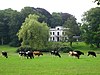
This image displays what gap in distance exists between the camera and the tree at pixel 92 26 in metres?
89.0

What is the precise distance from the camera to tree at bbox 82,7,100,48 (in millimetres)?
89000

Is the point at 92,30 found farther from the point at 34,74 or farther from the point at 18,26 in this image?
the point at 34,74

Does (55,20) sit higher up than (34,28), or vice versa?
(55,20)

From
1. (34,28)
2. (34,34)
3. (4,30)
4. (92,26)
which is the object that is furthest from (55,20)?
(34,34)

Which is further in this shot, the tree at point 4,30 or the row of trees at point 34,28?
the tree at point 4,30

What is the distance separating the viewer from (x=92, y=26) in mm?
95938

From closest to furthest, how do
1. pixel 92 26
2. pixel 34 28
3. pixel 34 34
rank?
pixel 34 34 < pixel 34 28 < pixel 92 26

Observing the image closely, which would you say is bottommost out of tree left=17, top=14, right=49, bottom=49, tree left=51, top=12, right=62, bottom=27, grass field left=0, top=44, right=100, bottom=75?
grass field left=0, top=44, right=100, bottom=75

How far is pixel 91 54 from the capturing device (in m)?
48.3

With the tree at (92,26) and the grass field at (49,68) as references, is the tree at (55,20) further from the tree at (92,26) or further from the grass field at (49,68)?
the grass field at (49,68)

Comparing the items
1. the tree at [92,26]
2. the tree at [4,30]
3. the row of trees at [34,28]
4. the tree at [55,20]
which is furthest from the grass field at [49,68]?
the tree at [55,20]

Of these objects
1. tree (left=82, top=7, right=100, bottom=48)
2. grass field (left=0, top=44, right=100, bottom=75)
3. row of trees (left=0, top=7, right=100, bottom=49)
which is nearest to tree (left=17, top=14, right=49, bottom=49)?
row of trees (left=0, top=7, right=100, bottom=49)

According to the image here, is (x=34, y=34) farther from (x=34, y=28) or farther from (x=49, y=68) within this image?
(x=49, y=68)

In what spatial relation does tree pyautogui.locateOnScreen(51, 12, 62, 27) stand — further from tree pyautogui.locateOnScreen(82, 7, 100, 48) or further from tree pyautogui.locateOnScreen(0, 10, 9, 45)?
tree pyautogui.locateOnScreen(82, 7, 100, 48)
